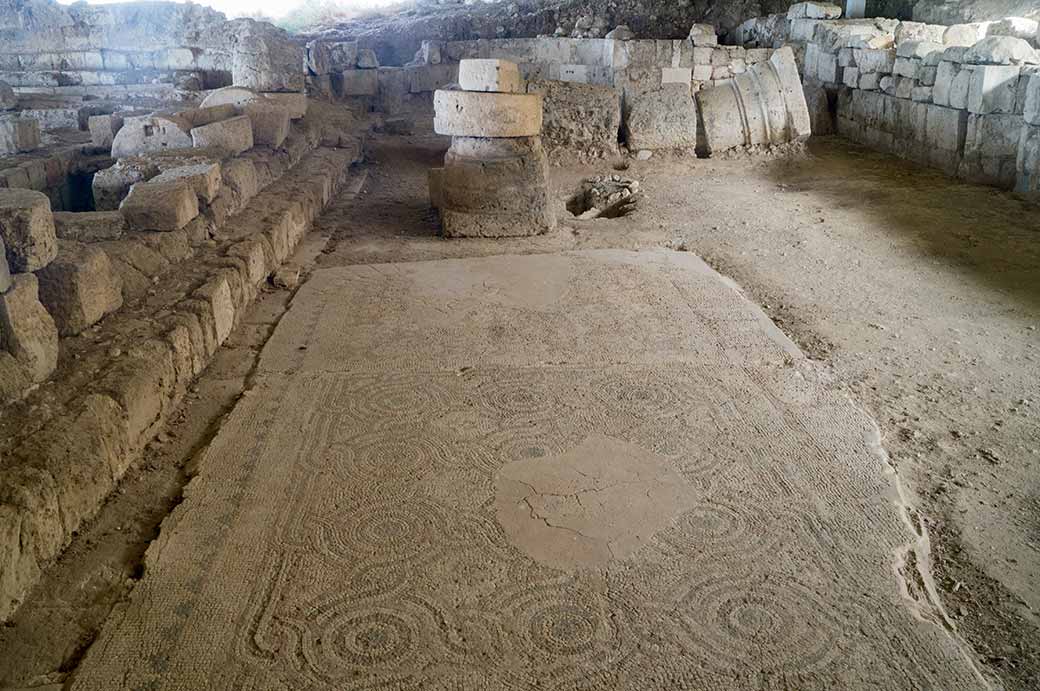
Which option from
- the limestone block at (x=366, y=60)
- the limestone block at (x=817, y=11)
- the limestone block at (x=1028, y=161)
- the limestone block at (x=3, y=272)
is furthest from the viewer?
the limestone block at (x=366, y=60)

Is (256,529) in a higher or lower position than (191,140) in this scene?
lower

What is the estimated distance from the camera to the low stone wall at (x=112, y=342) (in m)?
2.56

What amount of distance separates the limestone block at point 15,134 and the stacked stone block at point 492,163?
331 centimetres

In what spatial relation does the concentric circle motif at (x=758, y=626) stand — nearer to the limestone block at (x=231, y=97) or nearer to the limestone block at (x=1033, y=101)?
the limestone block at (x=1033, y=101)

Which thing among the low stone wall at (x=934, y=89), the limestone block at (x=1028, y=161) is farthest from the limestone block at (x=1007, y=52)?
the limestone block at (x=1028, y=161)

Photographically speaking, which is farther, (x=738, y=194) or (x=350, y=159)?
(x=350, y=159)

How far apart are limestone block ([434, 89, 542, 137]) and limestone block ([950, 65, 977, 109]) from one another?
4.60 metres

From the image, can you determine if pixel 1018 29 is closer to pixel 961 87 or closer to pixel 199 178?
pixel 961 87

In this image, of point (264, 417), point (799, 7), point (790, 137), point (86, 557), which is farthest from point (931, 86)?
point (86, 557)

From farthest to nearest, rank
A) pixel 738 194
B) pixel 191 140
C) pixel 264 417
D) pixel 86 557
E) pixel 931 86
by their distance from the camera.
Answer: pixel 931 86 → pixel 738 194 → pixel 191 140 → pixel 264 417 → pixel 86 557

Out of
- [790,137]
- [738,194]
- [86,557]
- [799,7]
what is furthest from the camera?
[799,7]

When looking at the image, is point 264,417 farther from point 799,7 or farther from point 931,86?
point 799,7

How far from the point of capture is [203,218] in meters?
5.26

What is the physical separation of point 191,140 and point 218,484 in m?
4.36
